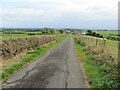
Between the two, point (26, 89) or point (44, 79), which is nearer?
point (26, 89)

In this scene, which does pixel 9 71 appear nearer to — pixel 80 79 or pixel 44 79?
pixel 44 79

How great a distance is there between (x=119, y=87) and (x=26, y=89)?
3872 millimetres

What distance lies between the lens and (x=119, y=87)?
588cm

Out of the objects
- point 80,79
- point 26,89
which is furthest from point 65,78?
point 26,89

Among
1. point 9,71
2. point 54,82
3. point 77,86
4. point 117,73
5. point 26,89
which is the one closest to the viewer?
point 26,89

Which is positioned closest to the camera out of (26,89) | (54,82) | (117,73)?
(26,89)

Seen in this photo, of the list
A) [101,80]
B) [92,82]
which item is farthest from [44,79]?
[101,80]

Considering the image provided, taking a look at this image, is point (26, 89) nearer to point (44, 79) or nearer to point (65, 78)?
point (44, 79)

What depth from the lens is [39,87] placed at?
5.84m

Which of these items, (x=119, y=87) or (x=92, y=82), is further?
(x=92, y=82)

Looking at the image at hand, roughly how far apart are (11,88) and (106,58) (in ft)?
22.7

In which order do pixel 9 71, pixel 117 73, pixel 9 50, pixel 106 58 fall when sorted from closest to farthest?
pixel 117 73, pixel 9 71, pixel 106 58, pixel 9 50

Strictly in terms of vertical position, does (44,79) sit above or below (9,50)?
below

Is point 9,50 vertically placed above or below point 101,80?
above
